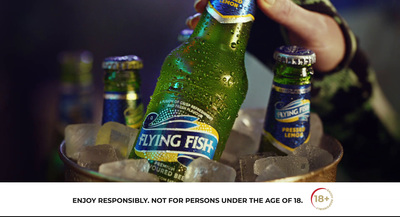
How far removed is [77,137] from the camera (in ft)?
2.90

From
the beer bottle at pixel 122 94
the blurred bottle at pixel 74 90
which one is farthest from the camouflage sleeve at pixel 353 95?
the blurred bottle at pixel 74 90

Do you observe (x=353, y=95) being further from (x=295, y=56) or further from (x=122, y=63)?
(x=122, y=63)

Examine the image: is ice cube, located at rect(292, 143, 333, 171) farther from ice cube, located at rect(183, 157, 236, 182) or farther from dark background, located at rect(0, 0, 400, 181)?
dark background, located at rect(0, 0, 400, 181)

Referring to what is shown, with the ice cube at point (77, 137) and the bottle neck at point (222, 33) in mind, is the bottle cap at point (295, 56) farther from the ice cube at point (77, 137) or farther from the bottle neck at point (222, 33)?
the ice cube at point (77, 137)

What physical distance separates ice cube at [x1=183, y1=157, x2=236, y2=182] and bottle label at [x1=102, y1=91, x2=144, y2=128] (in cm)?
32

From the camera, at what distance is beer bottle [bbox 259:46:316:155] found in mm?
818

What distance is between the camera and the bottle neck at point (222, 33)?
0.82 m

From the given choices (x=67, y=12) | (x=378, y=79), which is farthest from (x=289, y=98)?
Answer: (x=67, y=12)

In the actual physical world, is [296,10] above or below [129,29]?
above

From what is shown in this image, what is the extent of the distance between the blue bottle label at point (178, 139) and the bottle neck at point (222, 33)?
180mm

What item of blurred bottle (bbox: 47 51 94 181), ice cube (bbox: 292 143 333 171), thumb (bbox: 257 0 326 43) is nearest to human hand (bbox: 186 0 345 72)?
thumb (bbox: 257 0 326 43)

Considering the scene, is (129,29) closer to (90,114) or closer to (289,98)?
(90,114)

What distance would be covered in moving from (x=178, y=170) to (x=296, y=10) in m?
0.51

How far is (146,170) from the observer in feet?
2.30
